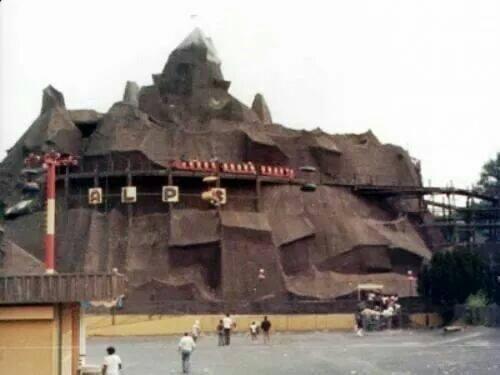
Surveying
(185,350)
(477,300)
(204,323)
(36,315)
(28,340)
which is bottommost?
(185,350)

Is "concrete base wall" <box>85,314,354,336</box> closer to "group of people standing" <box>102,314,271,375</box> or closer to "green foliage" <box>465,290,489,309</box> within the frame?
"green foliage" <box>465,290,489,309</box>

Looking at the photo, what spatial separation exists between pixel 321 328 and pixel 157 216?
14006 millimetres

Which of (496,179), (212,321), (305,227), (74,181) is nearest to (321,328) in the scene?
(212,321)

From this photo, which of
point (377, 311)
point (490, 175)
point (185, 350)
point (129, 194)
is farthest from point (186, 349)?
point (490, 175)

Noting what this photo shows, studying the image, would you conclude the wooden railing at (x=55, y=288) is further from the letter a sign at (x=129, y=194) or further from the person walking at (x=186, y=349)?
the letter a sign at (x=129, y=194)

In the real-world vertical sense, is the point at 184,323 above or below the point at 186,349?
above

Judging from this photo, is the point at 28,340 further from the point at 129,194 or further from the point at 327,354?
the point at 129,194

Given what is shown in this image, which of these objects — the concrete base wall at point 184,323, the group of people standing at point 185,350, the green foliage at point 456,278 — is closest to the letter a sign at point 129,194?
the concrete base wall at point 184,323

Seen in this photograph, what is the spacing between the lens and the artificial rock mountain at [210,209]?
69000 millimetres

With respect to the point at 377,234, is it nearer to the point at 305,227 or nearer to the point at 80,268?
the point at 305,227

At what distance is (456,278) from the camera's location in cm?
6153

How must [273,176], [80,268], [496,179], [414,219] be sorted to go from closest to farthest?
[80,268] → [273,176] → [414,219] → [496,179]

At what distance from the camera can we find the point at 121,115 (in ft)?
247

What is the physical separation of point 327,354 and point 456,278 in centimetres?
2381
